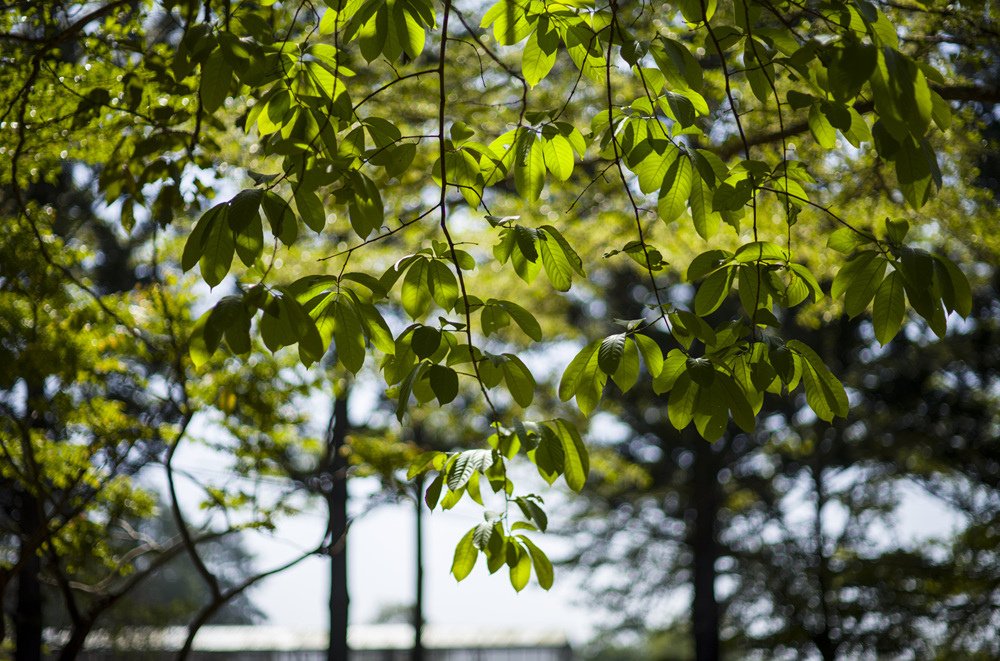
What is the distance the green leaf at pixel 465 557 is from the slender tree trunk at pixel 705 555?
11.6 m

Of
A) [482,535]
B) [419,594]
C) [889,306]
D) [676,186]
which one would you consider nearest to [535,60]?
[676,186]

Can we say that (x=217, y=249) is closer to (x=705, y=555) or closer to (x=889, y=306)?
(x=889, y=306)

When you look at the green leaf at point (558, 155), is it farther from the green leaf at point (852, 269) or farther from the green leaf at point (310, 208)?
the green leaf at point (852, 269)

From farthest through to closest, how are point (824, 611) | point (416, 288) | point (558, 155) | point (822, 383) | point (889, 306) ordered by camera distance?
point (824, 611) → point (558, 155) → point (416, 288) → point (822, 383) → point (889, 306)

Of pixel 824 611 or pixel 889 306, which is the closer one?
pixel 889 306

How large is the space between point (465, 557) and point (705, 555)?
12176 mm

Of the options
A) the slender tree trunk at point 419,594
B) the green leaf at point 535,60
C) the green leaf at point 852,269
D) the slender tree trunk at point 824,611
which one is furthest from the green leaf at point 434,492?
the slender tree trunk at point 824,611

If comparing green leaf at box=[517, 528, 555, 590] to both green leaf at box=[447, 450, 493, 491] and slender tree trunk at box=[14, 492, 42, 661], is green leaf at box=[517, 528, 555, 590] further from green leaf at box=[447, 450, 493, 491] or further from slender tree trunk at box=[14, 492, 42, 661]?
slender tree trunk at box=[14, 492, 42, 661]

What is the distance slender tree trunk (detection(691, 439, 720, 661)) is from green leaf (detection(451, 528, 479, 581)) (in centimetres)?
1163

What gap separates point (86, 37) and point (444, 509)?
2661 millimetres

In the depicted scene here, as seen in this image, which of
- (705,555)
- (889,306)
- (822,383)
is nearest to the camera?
(889,306)

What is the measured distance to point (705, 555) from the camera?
43.4 feet

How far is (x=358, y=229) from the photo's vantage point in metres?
1.86

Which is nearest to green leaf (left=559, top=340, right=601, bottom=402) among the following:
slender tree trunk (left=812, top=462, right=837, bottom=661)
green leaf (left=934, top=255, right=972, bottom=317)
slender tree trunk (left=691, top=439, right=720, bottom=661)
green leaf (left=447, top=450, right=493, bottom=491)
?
green leaf (left=447, top=450, right=493, bottom=491)
